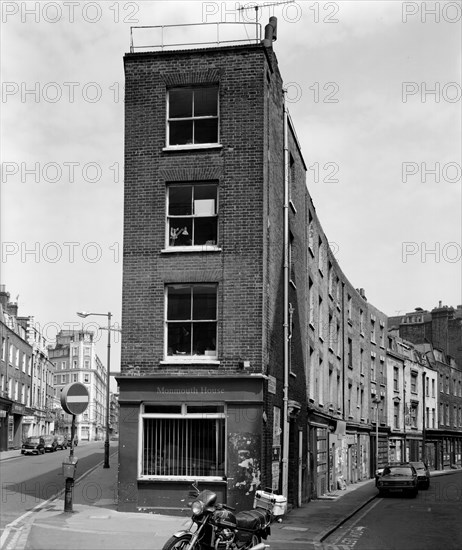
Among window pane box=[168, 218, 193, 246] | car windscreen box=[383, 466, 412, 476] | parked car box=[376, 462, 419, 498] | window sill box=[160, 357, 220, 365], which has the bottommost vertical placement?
parked car box=[376, 462, 419, 498]

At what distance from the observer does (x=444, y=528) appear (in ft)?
66.4

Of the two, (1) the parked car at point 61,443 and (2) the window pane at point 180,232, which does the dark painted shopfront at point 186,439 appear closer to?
(2) the window pane at point 180,232

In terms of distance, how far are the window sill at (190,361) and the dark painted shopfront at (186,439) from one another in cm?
41

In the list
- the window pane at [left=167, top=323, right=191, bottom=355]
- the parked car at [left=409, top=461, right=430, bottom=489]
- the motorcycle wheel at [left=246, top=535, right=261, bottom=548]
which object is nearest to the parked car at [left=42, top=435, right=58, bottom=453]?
the parked car at [left=409, top=461, right=430, bottom=489]

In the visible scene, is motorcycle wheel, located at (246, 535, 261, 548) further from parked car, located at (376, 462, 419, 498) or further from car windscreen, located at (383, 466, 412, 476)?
car windscreen, located at (383, 466, 412, 476)

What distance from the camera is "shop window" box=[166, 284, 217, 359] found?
65.5 feet

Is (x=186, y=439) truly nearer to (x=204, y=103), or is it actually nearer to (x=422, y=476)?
(x=204, y=103)

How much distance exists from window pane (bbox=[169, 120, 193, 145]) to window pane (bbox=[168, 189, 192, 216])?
49.5 inches

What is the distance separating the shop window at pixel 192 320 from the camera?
65.5 feet

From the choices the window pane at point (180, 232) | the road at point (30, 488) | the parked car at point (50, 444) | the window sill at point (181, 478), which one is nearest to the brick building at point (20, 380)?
the parked car at point (50, 444)

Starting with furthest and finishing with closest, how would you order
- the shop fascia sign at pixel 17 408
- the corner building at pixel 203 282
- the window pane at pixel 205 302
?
the shop fascia sign at pixel 17 408 < the window pane at pixel 205 302 < the corner building at pixel 203 282

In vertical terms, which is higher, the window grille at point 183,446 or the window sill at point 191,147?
the window sill at point 191,147

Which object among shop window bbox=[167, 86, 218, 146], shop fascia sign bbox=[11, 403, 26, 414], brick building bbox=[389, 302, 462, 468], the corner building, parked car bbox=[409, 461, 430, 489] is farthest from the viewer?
brick building bbox=[389, 302, 462, 468]

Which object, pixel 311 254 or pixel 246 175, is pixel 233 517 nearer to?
pixel 246 175
